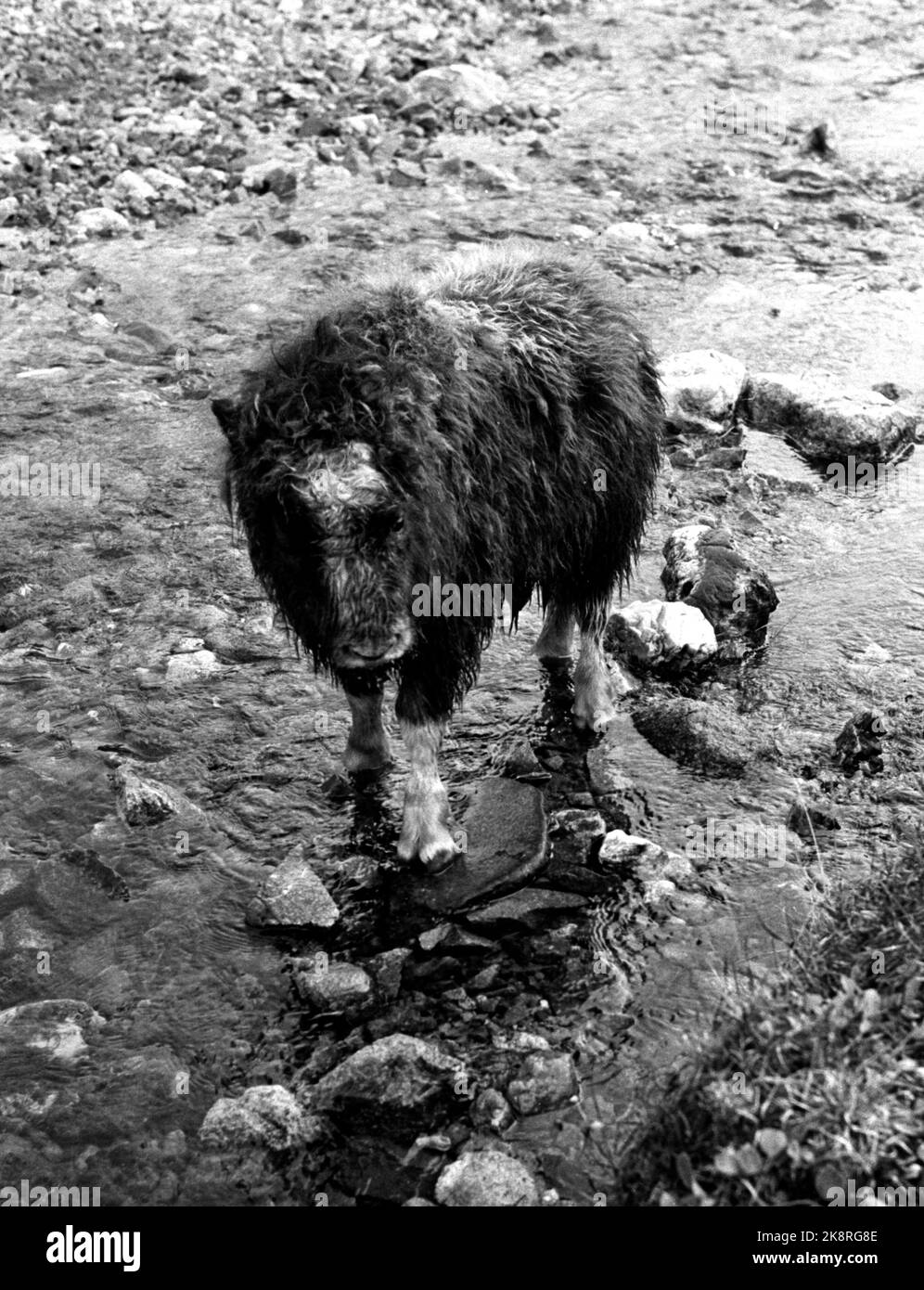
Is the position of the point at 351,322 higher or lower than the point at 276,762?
higher

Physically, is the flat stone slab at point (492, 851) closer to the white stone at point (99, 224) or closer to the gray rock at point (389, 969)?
the gray rock at point (389, 969)

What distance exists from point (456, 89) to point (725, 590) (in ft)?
31.9

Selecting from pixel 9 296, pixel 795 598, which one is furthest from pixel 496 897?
pixel 9 296

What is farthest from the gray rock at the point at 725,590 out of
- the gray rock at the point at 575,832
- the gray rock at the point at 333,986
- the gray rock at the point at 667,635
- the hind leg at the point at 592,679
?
the gray rock at the point at 333,986

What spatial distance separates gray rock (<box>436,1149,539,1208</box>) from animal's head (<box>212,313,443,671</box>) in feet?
6.23

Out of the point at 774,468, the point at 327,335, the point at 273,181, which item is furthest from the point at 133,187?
the point at 327,335

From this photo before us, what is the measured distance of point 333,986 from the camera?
5598mm

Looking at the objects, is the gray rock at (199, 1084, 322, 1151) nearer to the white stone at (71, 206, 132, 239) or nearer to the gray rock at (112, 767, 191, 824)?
the gray rock at (112, 767, 191, 824)

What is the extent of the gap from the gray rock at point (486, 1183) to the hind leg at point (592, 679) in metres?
2.92

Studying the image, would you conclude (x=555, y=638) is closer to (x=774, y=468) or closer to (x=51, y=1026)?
(x=774, y=468)

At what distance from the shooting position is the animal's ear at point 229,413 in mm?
5609

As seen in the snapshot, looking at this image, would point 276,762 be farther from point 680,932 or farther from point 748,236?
point 748,236
